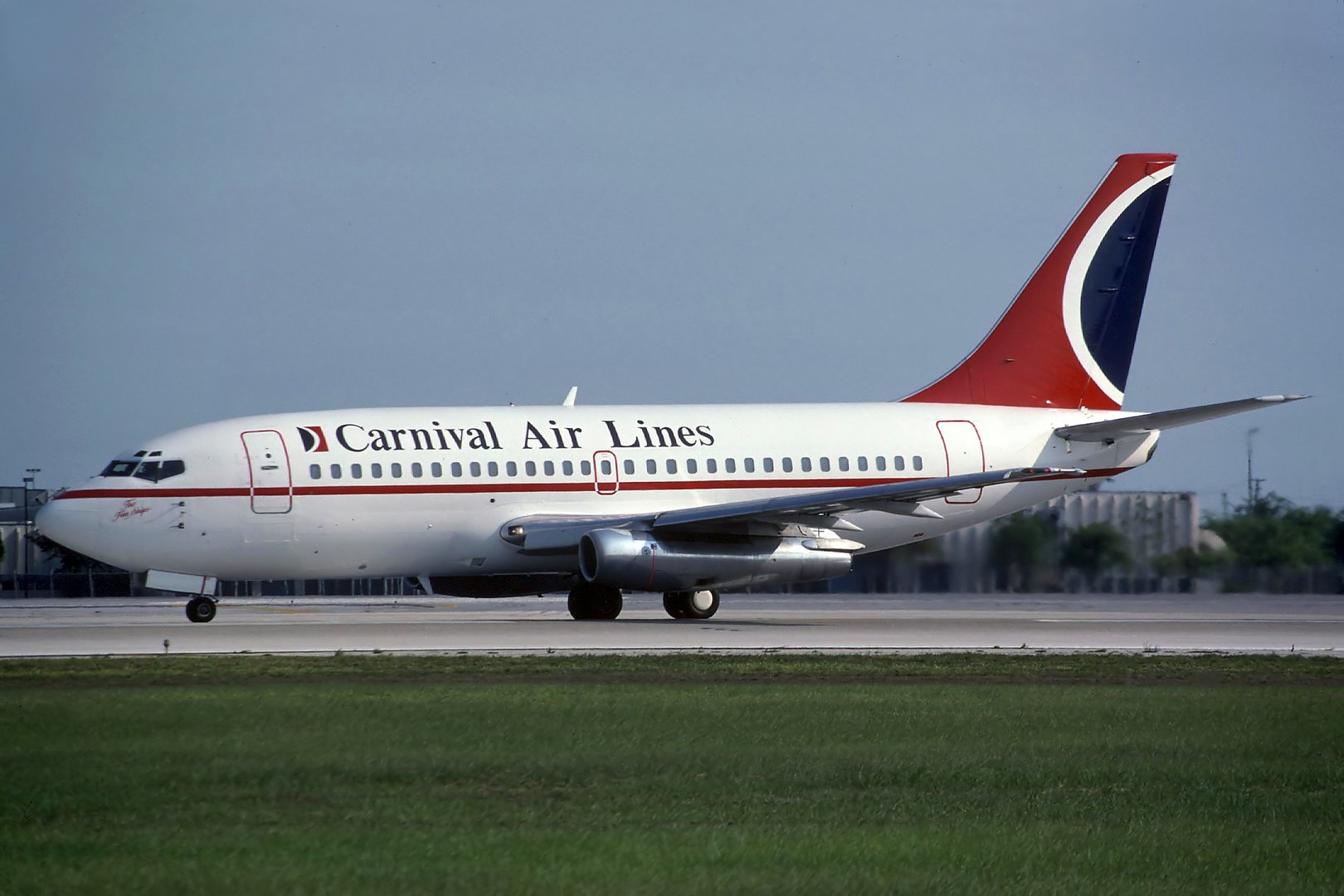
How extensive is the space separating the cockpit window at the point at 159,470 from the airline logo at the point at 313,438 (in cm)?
209

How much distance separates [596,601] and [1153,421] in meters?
11.4

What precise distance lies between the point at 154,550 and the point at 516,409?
7.12m

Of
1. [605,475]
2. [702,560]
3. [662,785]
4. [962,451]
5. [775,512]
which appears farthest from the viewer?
[962,451]

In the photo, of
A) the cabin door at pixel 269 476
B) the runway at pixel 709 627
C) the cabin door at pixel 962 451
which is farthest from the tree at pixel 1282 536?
the cabin door at pixel 269 476

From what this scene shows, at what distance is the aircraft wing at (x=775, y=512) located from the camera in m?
27.6

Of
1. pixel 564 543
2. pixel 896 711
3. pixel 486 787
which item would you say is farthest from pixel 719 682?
pixel 564 543

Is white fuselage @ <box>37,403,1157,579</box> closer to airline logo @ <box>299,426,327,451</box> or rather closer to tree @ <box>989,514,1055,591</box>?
airline logo @ <box>299,426,327,451</box>

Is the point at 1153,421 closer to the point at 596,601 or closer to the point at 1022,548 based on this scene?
the point at 1022,548

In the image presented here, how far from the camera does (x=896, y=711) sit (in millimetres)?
14414

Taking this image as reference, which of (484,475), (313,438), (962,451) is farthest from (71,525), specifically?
(962,451)

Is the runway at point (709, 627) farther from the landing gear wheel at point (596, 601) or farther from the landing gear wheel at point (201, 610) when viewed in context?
the landing gear wheel at point (596, 601)

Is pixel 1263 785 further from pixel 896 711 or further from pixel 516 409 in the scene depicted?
pixel 516 409

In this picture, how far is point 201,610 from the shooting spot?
28.0m

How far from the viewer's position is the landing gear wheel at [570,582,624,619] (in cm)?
2978
